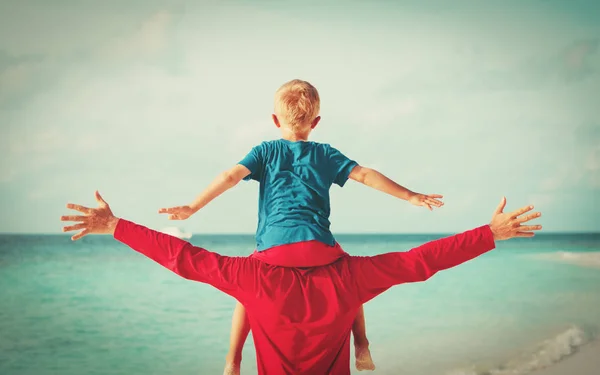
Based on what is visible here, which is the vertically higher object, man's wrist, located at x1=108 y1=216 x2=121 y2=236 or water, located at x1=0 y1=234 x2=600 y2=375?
man's wrist, located at x1=108 y1=216 x2=121 y2=236

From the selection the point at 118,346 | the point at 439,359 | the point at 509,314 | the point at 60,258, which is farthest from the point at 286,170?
the point at 60,258

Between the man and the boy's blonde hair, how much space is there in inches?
21.5

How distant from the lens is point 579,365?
171 inches

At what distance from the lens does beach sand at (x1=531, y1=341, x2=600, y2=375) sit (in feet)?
13.8

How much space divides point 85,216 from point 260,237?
61 cm

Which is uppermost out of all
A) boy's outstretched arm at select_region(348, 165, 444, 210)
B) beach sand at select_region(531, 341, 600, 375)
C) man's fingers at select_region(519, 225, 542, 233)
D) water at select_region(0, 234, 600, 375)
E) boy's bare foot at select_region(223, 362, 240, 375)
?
boy's outstretched arm at select_region(348, 165, 444, 210)

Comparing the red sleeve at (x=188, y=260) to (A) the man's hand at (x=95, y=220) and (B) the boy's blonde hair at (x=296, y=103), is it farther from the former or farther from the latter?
(B) the boy's blonde hair at (x=296, y=103)

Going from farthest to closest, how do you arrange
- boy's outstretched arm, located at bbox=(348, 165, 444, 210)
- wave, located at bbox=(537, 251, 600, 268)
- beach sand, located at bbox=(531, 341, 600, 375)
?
wave, located at bbox=(537, 251, 600, 268)
beach sand, located at bbox=(531, 341, 600, 375)
boy's outstretched arm, located at bbox=(348, 165, 444, 210)

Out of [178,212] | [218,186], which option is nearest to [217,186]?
[218,186]

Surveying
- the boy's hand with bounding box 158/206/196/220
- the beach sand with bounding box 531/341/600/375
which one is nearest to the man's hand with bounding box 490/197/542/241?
the boy's hand with bounding box 158/206/196/220

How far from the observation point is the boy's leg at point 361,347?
2322 millimetres

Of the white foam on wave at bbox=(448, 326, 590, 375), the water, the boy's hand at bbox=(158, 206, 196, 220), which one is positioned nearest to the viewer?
the boy's hand at bbox=(158, 206, 196, 220)

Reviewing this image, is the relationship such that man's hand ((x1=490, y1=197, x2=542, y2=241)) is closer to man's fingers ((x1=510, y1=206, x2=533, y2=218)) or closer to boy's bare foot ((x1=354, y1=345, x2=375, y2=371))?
man's fingers ((x1=510, y1=206, x2=533, y2=218))

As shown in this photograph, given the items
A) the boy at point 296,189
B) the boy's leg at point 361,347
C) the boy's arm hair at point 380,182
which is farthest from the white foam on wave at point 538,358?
the boy's arm hair at point 380,182
